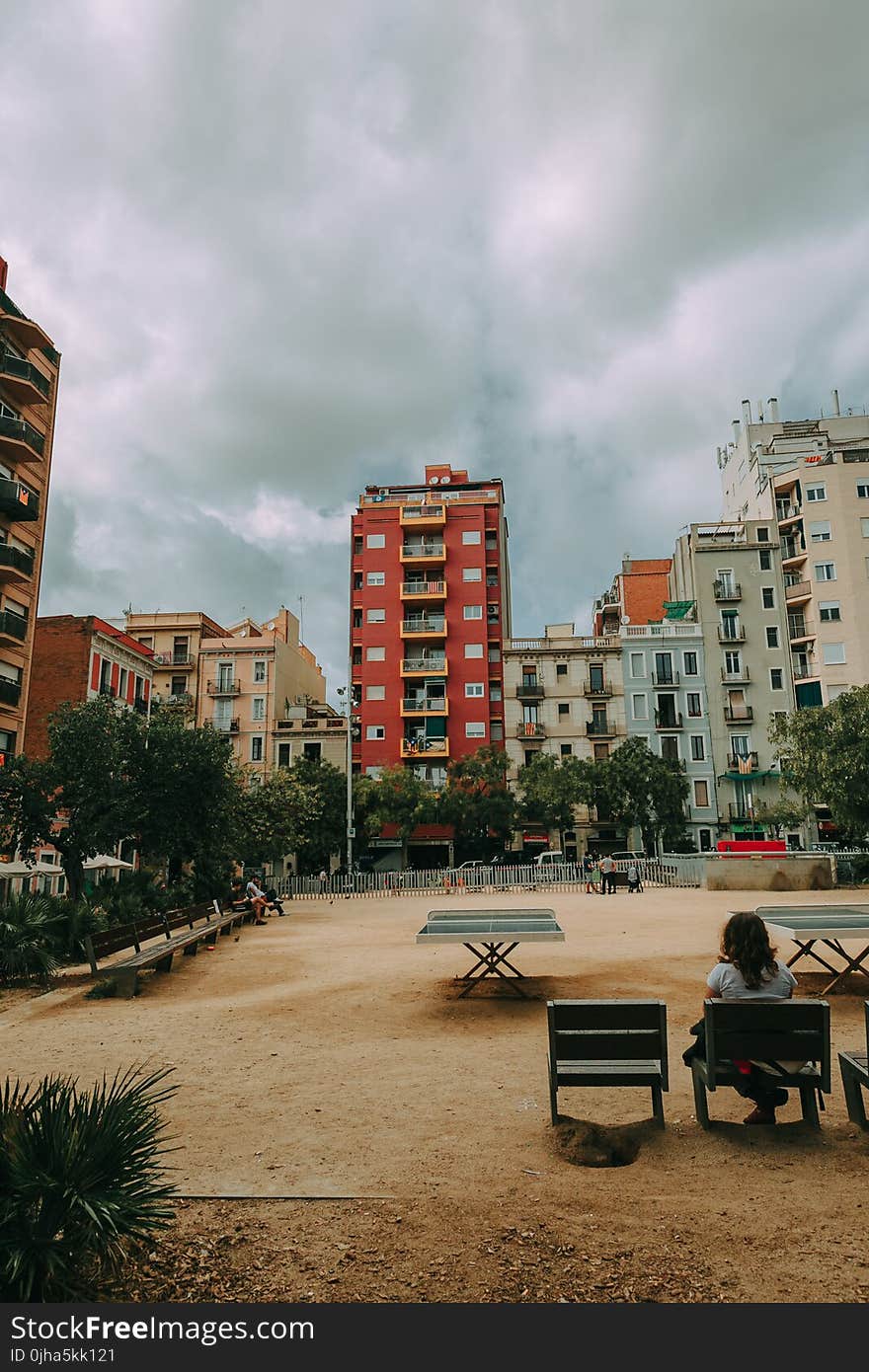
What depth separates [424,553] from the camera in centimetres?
5972

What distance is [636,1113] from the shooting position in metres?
5.84

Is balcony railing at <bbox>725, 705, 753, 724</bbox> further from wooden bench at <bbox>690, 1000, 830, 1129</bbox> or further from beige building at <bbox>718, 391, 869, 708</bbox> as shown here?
wooden bench at <bbox>690, 1000, 830, 1129</bbox>

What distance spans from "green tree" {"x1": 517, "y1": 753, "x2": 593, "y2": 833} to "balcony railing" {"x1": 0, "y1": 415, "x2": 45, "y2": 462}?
103 ft

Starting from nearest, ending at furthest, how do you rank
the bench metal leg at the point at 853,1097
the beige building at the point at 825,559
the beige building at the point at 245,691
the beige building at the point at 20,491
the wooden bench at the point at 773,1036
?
the wooden bench at the point at 773,1036 < the bench metal leg at the point at 853,1097 < the beige building at the point at 20,491 < the beige building at the point at 825,559 < the beige building at the point at 245,691

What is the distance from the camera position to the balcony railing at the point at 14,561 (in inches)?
1192

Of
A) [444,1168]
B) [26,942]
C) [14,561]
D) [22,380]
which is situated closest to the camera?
[444,1168]

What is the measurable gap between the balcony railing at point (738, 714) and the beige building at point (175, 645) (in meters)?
34.4

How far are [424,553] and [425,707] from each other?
10989mm

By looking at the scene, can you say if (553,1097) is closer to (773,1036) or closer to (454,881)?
(773,1036)

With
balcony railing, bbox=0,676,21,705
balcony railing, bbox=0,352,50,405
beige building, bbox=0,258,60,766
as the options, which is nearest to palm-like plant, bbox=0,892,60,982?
balcony railing, bbox=0,676,21,705

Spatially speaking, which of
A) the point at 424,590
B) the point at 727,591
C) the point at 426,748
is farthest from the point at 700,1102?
the point at 727,591

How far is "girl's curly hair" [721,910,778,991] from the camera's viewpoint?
579 cm

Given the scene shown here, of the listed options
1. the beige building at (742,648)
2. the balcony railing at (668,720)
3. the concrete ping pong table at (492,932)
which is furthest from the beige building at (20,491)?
the beige building at (742,648)

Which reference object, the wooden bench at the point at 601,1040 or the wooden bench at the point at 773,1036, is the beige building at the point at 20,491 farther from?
the wooden bench at the point at 773,1036
